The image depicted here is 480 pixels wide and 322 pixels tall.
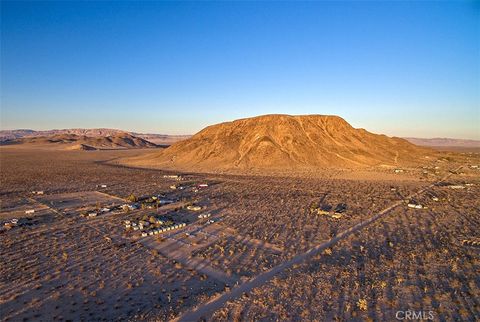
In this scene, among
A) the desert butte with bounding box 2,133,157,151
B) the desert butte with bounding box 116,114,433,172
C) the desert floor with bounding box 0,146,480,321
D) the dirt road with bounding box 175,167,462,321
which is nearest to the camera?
the dirt road with bounding box 175,167,462,321

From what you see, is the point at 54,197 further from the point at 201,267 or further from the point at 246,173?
the point at 246,173

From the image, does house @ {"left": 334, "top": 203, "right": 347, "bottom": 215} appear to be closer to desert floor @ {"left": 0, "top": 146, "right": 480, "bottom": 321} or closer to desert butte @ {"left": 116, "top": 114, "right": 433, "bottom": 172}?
desert floor @ {"left": 0, "top": 146, "right": 480, "bottom": 321}

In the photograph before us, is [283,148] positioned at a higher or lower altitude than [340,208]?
higher
